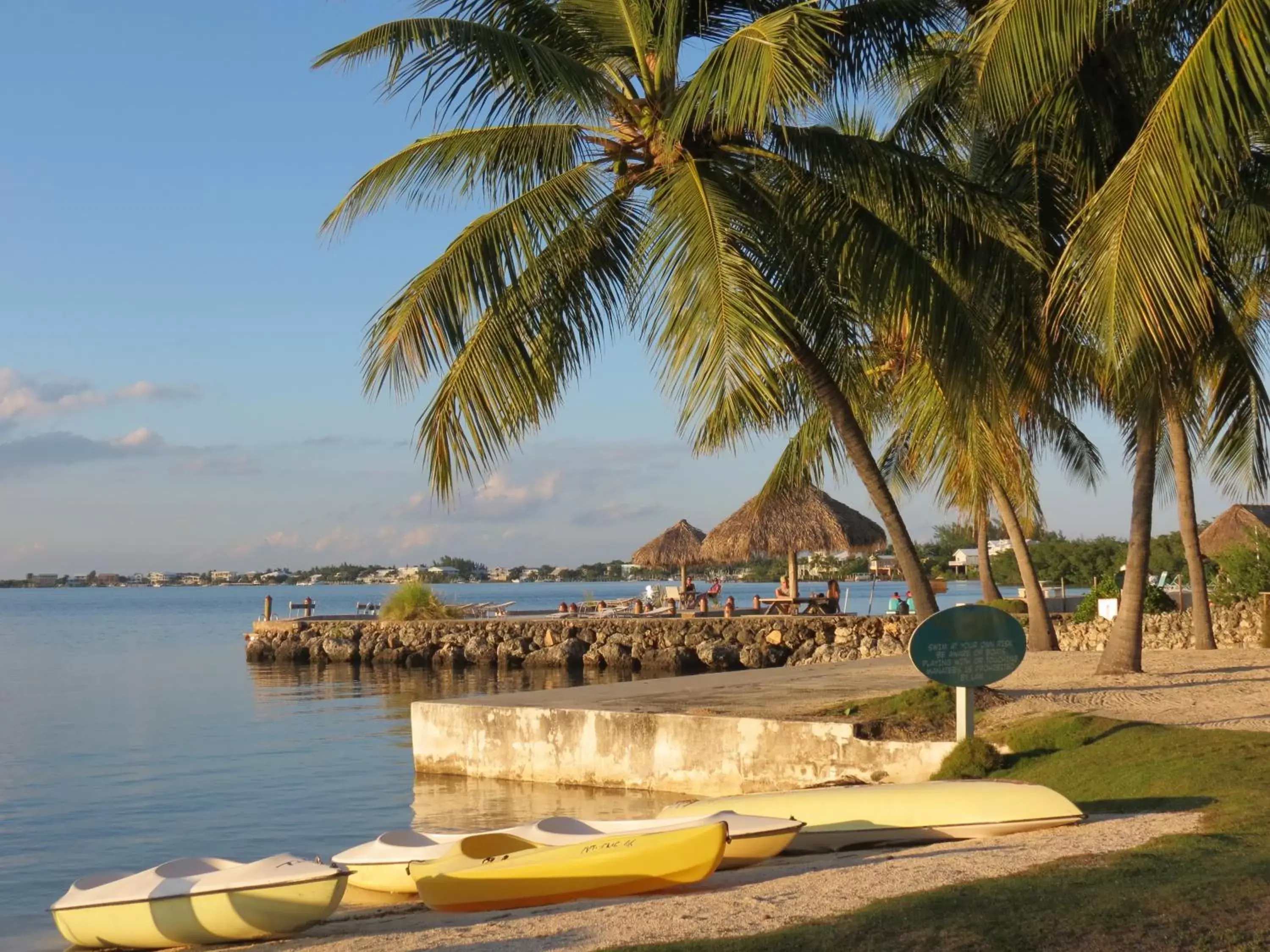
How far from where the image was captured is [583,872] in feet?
23.7

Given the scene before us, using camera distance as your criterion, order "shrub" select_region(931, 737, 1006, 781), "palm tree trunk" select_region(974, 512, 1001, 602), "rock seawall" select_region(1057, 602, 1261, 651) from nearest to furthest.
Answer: "shrub" select_region(931, 737, 1006, 781)
"rock seawall" select_region(1057, 602, 1261, 651)
"palm tree trunk" select_region(974, 512, 1001, 602)

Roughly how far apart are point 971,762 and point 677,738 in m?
3.06

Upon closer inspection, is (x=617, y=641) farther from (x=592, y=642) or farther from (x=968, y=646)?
(x=968, y=646)

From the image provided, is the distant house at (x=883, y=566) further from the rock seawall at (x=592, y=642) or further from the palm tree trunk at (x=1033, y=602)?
the palm tree trunk at (x=1033, y=602)

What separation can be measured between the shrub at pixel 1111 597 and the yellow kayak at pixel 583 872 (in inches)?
610

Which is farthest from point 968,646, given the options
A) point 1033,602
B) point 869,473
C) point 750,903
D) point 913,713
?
point 1033,602

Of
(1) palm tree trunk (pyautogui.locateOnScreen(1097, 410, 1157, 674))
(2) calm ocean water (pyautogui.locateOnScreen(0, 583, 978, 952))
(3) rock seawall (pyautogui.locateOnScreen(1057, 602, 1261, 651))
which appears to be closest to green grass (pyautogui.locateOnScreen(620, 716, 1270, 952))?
(1) palm tree trunk (pyautogui.locateOnScreen(1097, 410, 1157, 674))

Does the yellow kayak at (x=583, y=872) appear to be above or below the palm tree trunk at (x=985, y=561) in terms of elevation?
below

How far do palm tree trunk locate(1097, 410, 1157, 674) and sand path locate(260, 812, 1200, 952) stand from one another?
18.0 feet

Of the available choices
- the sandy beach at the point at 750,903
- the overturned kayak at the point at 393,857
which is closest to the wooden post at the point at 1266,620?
the sandy beach at the point at 750,903

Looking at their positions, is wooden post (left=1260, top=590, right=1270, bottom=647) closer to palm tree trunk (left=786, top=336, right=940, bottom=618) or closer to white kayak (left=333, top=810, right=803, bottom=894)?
palm tree trunk (left=786, top=336, right=940, bottom=618)

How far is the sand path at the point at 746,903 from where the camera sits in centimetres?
534

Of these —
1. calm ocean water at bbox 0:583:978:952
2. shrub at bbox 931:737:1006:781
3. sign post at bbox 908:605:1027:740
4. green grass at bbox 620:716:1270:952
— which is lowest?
calm ocean water at bbox 0:583:978:952

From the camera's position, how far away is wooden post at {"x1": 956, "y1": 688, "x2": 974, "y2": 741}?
10.1m
